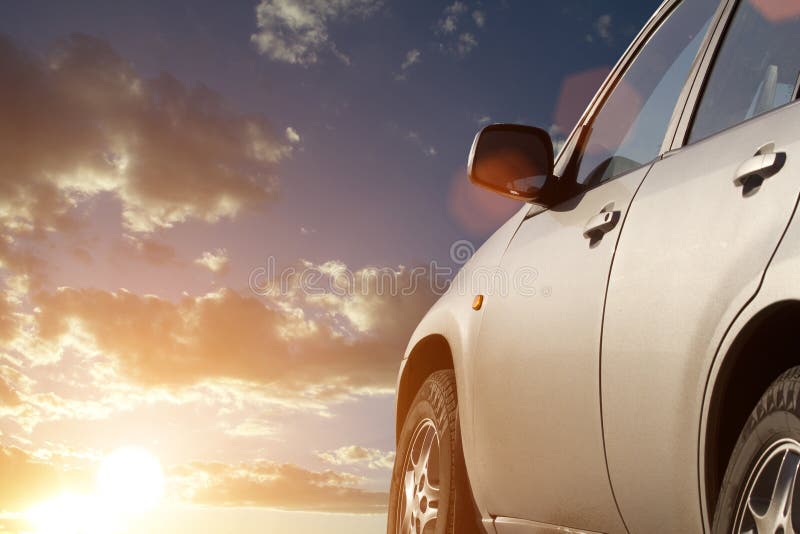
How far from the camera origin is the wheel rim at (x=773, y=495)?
5.90ft

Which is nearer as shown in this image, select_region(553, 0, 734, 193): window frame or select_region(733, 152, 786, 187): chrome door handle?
select_region(733, 152, 786, 187): chrome door handle

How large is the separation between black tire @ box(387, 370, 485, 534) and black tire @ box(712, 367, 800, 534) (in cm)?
168

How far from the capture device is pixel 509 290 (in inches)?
134

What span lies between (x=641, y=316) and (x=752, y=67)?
0.91 metres

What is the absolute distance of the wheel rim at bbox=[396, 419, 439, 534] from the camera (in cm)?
383

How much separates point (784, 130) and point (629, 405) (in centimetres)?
80

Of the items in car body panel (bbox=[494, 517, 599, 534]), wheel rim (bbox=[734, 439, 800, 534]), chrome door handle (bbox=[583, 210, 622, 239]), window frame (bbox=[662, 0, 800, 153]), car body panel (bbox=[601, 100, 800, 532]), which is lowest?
wheel rim (bbox=[734, 439, 800, 534])

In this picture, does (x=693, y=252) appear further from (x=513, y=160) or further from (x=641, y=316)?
(x=513, y=160)

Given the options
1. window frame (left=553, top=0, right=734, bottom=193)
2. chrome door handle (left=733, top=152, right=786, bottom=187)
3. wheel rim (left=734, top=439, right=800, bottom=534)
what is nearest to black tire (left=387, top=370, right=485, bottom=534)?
window frame (left=553, top=0, right=734, bottom=193)

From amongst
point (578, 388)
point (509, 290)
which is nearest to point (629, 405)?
point (578, 388)

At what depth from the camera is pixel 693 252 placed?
7.14 feet

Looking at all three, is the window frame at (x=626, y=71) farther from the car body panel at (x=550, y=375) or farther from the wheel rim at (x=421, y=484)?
the wheel rim at (x=421, y=484)

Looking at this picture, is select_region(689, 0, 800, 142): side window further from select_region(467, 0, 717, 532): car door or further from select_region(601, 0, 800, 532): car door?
select_region(467, 0, 717, 532): car door

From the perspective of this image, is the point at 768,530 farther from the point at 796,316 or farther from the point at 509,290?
the point at 509,290
